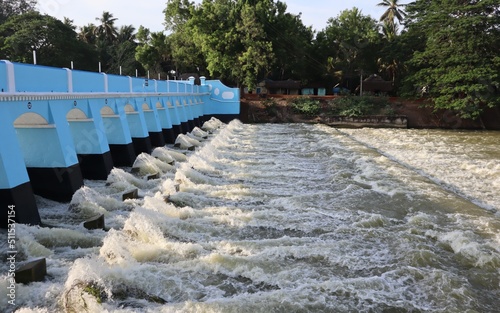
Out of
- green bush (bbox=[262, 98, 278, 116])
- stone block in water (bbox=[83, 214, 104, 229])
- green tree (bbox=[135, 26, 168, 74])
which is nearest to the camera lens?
stone block in water (bbox=[83, 214, 104, 229])

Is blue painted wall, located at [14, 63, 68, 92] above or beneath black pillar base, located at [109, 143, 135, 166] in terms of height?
above

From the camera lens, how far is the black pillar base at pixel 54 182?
372 inches

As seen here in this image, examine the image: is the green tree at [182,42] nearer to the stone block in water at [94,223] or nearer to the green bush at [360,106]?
the green bush at [360,106]

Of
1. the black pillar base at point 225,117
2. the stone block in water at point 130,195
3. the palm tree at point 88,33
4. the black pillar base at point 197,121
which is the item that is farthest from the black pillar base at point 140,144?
the palm tree at point 88,33

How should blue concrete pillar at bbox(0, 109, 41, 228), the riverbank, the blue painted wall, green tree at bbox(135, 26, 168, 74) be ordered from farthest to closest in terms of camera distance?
green tree at bbox(135, 26, 168, 74) → the riverbank → the blue painted wall → blue concrete pillar at bbox(0, 109, 41, 228)

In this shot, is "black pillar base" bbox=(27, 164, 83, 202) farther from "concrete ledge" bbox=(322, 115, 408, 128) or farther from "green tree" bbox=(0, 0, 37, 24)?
"green tree" bbox=(0, 0, 37, 24)

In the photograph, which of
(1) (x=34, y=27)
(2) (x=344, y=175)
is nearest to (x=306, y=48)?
(1) (x=34, y=27)

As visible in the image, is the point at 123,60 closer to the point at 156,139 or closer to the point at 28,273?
the point at 156,139

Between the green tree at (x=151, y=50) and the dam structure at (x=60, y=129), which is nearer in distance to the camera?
the dam structure at (x=60, y=129)

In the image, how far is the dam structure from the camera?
7.56 metres

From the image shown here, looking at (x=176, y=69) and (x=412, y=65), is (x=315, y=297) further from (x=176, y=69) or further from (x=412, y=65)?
(x=176, y=69)

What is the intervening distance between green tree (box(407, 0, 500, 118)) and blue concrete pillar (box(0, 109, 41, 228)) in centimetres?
2850

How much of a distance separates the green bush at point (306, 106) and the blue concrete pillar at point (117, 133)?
73.6 ft

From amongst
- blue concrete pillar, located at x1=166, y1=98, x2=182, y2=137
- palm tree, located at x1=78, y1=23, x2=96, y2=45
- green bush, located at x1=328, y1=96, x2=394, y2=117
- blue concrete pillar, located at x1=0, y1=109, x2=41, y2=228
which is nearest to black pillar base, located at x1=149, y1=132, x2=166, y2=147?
blue concrete pillar, located at x1=166, y1=98, x2=182, y2=137
